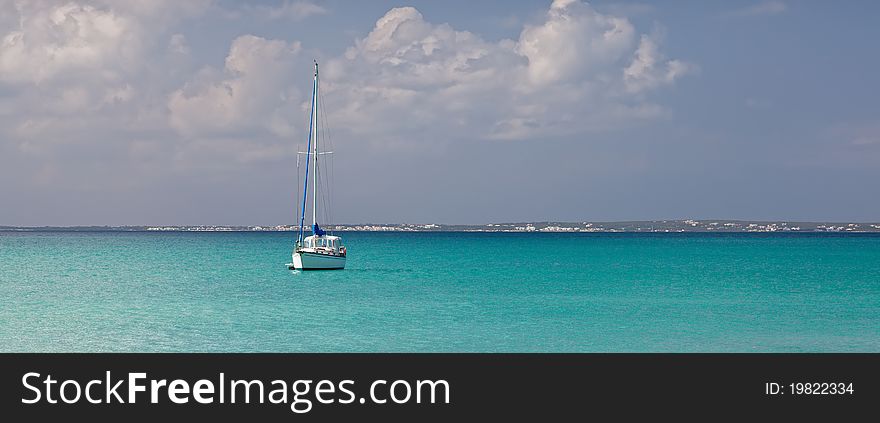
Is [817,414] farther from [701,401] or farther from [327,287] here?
[327,287]

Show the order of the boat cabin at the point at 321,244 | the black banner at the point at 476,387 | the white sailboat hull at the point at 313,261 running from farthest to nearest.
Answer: the boat cabin at the point at 321,244, the white sailboat hull at the point at 313,261, the black banner at the point at 476,387

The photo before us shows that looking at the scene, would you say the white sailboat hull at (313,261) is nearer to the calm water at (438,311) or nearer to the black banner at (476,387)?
the calm water at (438,311)

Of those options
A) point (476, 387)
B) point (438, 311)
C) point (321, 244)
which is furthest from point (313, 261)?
point (476, 387)

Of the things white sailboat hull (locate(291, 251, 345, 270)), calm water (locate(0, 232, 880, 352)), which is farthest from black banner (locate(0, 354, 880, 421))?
white sailboat hull (locate(291, 251, 345, 270))

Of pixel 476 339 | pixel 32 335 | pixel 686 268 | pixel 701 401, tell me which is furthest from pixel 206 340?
pixel 686 268

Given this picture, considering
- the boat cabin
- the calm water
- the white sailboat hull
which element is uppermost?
the boat cabin

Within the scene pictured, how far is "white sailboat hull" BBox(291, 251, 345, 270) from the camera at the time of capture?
170 ft

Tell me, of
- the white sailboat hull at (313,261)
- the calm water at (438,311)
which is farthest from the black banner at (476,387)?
the white sailboat hull at (313,261)

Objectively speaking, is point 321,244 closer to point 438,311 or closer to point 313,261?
point 313,261

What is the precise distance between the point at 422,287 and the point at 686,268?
85.1 feet

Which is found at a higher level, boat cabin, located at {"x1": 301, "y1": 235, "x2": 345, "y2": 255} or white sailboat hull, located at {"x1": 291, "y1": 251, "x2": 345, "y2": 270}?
boat cabin, located at {"x1": 301, "y1": 235, "x2": 345, "y2": 255}

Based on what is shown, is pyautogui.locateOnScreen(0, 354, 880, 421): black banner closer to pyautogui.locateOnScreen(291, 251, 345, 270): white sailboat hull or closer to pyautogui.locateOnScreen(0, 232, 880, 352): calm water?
pyautogui.locateOnScreen(0, 232, 880, 352): calm water

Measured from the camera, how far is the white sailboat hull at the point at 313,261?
5184 centimetres

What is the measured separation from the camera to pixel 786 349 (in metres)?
24.0
